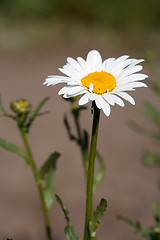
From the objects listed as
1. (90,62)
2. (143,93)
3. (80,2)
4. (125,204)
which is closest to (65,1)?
(80,2)

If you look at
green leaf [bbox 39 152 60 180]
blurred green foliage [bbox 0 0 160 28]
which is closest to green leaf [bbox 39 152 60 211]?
green leaf [bbox 39 152 60 180]

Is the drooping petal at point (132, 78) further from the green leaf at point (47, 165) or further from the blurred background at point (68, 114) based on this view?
the green leaf at point (47, 165)

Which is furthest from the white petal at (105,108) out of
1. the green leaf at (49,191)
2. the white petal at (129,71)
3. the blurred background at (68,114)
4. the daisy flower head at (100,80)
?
the green leaf at (49,191)

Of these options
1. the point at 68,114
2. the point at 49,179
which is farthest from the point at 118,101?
the point at 68,114

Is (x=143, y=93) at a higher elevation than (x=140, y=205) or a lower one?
higher

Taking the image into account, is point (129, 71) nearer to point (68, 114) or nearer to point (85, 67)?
point (85, 67)

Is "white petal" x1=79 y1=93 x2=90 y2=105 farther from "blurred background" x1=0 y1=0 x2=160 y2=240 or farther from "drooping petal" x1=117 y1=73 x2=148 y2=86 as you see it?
"blurred background" x1=0 y1=0 x2=160 y2=240

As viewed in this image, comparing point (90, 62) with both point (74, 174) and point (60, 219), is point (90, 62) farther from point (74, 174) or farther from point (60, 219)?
point (74, 174)
